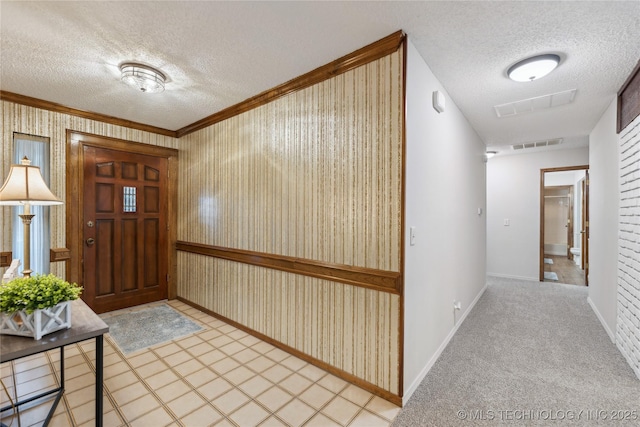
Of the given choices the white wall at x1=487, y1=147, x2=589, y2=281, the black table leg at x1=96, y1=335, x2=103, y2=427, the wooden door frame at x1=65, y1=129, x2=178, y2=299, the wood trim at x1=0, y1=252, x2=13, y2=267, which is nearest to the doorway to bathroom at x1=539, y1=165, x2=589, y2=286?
the white wall at x1=487, y1=147, x2=589, y2=281

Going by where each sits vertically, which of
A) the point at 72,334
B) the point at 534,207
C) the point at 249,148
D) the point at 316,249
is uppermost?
the point at 249,148

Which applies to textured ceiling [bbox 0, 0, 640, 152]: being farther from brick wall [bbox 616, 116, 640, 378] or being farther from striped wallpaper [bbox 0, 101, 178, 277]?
brick wall [bbox 616, 116, 640, 378]

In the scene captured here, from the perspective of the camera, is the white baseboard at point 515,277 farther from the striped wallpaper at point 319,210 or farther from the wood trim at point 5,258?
the wood trim at point 5,258

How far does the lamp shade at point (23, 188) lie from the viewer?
1691 millimetres

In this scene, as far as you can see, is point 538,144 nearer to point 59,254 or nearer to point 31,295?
point 31,295

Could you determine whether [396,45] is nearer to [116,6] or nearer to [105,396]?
[116,6]

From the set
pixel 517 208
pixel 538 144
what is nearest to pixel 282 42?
pixel 538 144

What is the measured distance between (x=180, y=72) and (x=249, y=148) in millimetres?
875

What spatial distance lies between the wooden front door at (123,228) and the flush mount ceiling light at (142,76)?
1577 millimetres

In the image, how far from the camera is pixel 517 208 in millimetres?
5355

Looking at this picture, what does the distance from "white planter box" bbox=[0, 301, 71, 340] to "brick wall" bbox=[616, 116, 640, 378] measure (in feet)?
12.5

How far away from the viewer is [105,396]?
1.91m

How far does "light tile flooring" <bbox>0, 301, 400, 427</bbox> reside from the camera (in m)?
1.73

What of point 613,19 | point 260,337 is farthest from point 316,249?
point 613,19
